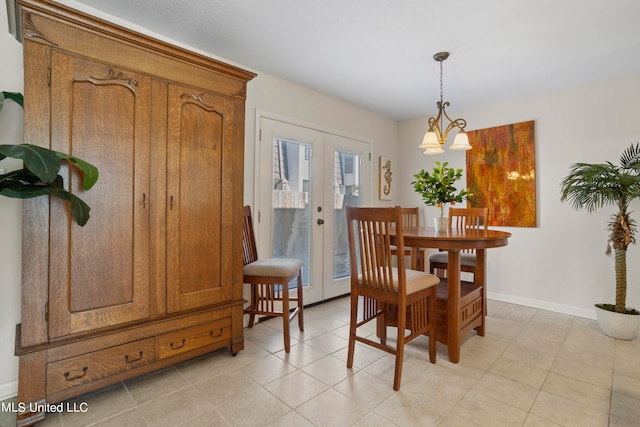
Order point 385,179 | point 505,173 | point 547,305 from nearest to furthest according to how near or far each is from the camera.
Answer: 1. point 547,305
2. point 505,173
3. point 385,179

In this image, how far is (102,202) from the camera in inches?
65.7

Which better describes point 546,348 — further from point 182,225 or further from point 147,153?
point 147,153

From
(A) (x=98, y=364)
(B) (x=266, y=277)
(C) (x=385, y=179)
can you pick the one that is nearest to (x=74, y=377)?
(A) (x=98, y=364)

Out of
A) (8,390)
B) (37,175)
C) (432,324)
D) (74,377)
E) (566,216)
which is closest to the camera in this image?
(37,175)

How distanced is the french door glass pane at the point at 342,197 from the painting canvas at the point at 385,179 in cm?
51

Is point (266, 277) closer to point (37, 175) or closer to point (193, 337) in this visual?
point (193, 337)

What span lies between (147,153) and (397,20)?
6.34 feet

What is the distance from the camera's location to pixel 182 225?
1956 millimetres

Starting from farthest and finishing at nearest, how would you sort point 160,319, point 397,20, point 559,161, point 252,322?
point 559,161, point 252,322, point 397,20, point 160,319

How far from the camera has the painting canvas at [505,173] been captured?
11.4 feet

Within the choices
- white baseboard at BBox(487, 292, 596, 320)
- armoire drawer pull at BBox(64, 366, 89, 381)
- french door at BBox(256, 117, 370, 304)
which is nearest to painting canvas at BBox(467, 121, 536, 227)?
white baseboard at BBox(487, 292, 596, 320)

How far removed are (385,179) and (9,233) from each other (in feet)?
12.9

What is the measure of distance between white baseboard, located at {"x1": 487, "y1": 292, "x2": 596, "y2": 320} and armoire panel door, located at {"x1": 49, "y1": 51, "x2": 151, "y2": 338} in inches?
151

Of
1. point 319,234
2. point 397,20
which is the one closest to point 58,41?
point 397,20
